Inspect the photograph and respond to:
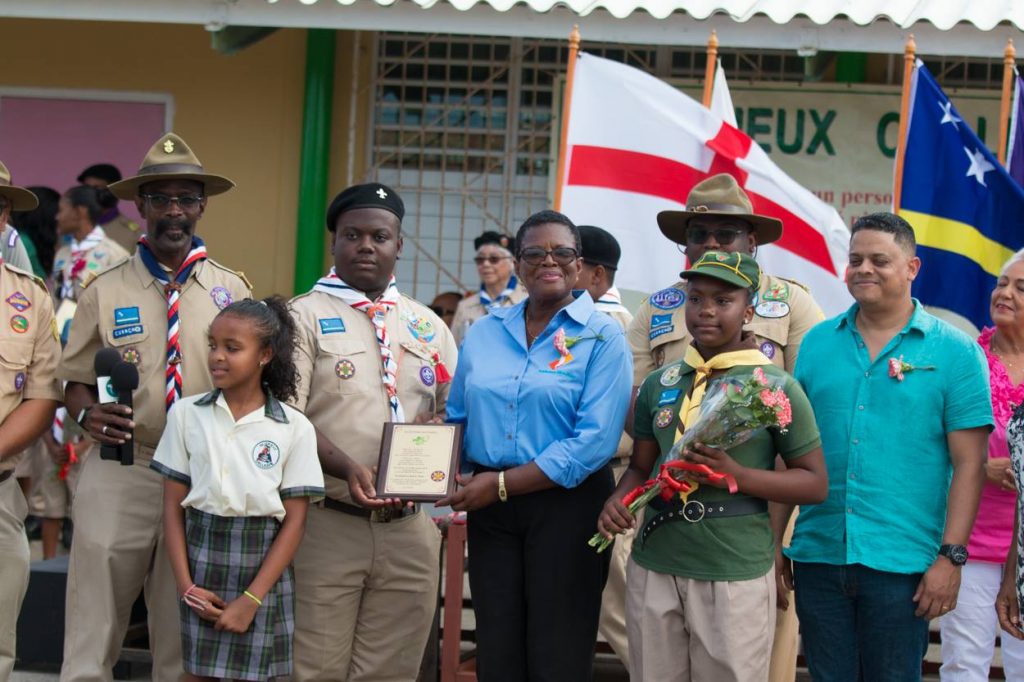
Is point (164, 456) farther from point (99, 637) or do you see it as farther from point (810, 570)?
point (810, 570)

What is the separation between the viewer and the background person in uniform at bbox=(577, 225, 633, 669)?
6.10m

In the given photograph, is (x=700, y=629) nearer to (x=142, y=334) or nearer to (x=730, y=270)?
(x=730, y=270)

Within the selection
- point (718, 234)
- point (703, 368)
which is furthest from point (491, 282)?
point (703, 368)

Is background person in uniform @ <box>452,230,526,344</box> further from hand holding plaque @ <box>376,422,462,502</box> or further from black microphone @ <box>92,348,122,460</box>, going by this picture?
black microphone @ <box>92,348,122,460</box>

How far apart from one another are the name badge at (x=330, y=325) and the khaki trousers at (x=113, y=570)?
2.63 ft

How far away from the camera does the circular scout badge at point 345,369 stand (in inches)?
191

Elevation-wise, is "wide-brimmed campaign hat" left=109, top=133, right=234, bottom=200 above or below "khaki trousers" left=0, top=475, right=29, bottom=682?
above

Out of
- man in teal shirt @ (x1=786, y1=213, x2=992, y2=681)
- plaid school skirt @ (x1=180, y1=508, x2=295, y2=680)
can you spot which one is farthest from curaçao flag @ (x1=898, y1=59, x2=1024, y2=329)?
plaid school skirt @ (x1=180, y1=508, x2=295, y2=680)

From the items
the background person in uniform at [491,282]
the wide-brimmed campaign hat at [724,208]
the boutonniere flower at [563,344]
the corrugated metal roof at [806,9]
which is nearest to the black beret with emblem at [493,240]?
the background person in uniform at [491,282]

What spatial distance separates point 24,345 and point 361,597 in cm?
156

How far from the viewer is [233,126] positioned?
9.77m

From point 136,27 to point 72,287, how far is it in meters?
2.75

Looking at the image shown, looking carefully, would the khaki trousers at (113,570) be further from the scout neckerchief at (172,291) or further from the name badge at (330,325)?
the name badge at (330,325)

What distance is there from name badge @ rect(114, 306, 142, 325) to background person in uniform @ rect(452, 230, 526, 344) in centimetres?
413
